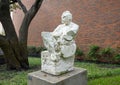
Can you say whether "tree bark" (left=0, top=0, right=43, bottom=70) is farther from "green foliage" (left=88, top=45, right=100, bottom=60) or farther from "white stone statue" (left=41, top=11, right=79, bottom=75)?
"white stone statue" (left=41, top=11, right=79, bottom=75)

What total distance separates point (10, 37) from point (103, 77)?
384cm

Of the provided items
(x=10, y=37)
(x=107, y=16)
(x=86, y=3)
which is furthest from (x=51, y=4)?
(x=10, y=37)

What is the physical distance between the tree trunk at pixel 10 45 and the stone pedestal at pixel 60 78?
3.64 m

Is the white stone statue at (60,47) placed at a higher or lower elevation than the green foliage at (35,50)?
higher

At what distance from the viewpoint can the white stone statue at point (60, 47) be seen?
171 inches

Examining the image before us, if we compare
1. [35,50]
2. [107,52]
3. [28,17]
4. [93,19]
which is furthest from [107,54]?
[35,50]

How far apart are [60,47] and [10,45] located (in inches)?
168

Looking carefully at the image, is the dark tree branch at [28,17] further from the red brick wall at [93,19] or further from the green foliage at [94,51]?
the green foliage at [94,51]

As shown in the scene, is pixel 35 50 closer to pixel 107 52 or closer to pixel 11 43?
pixel 107 52

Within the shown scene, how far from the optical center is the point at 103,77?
655 centimetres

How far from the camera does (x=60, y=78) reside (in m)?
4.33


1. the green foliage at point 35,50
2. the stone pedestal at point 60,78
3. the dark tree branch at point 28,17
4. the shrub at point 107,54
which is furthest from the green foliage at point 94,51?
the stone pedestal at point 60,78

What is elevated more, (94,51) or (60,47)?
(60,47)

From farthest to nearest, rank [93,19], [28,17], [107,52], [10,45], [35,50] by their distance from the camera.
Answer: [35,50], [93,19], [107,52], [28,17], [10,45]
